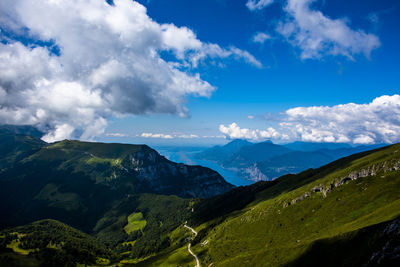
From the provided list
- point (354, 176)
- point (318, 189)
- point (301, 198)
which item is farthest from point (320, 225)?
point (354, 176)

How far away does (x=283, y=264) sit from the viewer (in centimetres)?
7244

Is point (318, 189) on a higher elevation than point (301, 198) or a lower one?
higher

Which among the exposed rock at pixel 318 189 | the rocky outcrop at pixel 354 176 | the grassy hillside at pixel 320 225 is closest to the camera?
the grassy hillside at pixel 320 225

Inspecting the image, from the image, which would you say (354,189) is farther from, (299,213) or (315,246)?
(315,246)

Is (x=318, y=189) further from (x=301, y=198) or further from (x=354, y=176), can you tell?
(x=354, y=176)

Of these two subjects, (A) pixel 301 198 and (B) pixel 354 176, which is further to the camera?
(A) pixel 301 198

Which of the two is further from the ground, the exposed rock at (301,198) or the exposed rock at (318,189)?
the exposed rock at (318,189)

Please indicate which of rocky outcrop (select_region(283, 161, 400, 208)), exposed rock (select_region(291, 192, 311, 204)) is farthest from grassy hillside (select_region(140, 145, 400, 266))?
exposed rock (select_region(291, 192, 311, 204))

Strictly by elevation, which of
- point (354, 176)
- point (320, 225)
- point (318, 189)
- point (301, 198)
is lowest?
point (320, 225)

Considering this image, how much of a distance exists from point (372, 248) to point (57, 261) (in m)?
222

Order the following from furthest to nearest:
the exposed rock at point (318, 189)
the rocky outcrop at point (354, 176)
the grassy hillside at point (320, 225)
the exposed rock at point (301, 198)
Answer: the exposed rock at point (301, 198), the exposed rock at point (318, 189), the rocky outcrop at point (354, 176), the grassy hillside at point (320, 225)

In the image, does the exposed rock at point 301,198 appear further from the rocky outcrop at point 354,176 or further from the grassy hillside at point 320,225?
the grassy hillside at point 320,225

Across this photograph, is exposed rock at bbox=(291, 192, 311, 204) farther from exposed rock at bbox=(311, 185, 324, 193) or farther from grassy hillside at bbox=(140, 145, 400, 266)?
exposed rock at bbox=(311, 185, 324, 193)

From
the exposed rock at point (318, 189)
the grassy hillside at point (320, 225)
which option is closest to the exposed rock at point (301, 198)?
the grassy hillside at point (320, 225)
